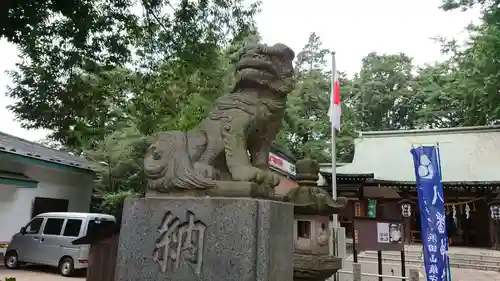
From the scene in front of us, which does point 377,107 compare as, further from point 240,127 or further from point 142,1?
point 240,127

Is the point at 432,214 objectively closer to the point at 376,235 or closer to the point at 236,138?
the point at 376,235

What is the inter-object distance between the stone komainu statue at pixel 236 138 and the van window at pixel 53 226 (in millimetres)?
8019

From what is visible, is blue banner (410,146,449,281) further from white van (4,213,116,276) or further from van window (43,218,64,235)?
van window (43,218,64,235)

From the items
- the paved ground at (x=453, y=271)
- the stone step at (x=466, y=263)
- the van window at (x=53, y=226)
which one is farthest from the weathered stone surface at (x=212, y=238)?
the stone step at (x=466, y=263)

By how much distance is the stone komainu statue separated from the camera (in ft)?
9.20

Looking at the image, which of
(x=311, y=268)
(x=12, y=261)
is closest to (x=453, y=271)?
(x=311, y=268)

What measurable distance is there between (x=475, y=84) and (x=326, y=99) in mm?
7646

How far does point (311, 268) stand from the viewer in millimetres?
5191

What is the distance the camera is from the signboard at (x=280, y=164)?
1185 centimetres

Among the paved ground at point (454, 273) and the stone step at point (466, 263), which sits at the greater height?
the stone step at point (466, 263)

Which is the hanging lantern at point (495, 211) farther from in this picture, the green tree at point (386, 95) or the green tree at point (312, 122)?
the green tree at point (386, 95)

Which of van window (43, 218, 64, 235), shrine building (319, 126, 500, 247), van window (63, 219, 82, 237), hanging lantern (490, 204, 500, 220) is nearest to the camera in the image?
van window (63, 219, 82, 237)

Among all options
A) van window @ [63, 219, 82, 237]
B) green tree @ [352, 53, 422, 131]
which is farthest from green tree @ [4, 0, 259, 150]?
green tree @ [352, 53, 422, 131]

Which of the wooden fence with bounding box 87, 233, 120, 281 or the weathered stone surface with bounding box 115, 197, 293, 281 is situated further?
the wooden fence with bounding box 87, 233, 120, 281
